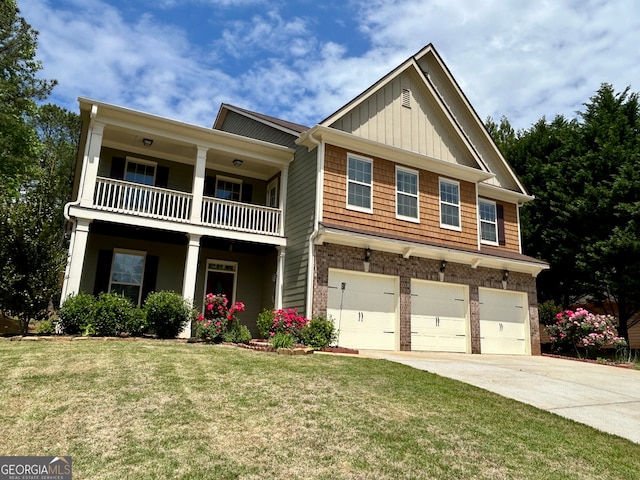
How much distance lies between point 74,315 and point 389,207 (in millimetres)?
9195

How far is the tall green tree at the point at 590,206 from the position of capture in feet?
60.0

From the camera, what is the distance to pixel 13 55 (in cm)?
2181

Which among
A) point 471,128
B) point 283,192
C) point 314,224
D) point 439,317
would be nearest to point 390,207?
point 314,224

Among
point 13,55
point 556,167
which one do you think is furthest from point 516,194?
point 13,55

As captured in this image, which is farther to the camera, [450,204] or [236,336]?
[450,204]

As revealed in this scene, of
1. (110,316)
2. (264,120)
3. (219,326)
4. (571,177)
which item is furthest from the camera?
(571,177)

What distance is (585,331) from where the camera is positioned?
15898 mm

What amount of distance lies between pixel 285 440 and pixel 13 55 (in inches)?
961

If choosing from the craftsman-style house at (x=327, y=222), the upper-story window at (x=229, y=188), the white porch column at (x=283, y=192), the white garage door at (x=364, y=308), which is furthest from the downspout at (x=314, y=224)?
the upper-story window at (x=229, y=188)

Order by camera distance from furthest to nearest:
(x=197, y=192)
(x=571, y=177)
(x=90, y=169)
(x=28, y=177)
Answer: (x=28, y=177), (x=571, y=177), (x=197, y=192), (x=90, y=169)

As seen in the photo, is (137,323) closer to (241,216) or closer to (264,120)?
(241,216)

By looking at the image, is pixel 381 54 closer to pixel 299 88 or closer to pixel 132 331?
pixel 299 88

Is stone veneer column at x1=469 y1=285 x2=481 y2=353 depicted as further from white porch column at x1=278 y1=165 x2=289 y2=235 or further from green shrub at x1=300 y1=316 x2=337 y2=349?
white porch column at x1=278 y1=165 x2=289 y2=235

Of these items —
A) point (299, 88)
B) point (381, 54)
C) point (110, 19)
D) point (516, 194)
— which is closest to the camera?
point (110, 19)
